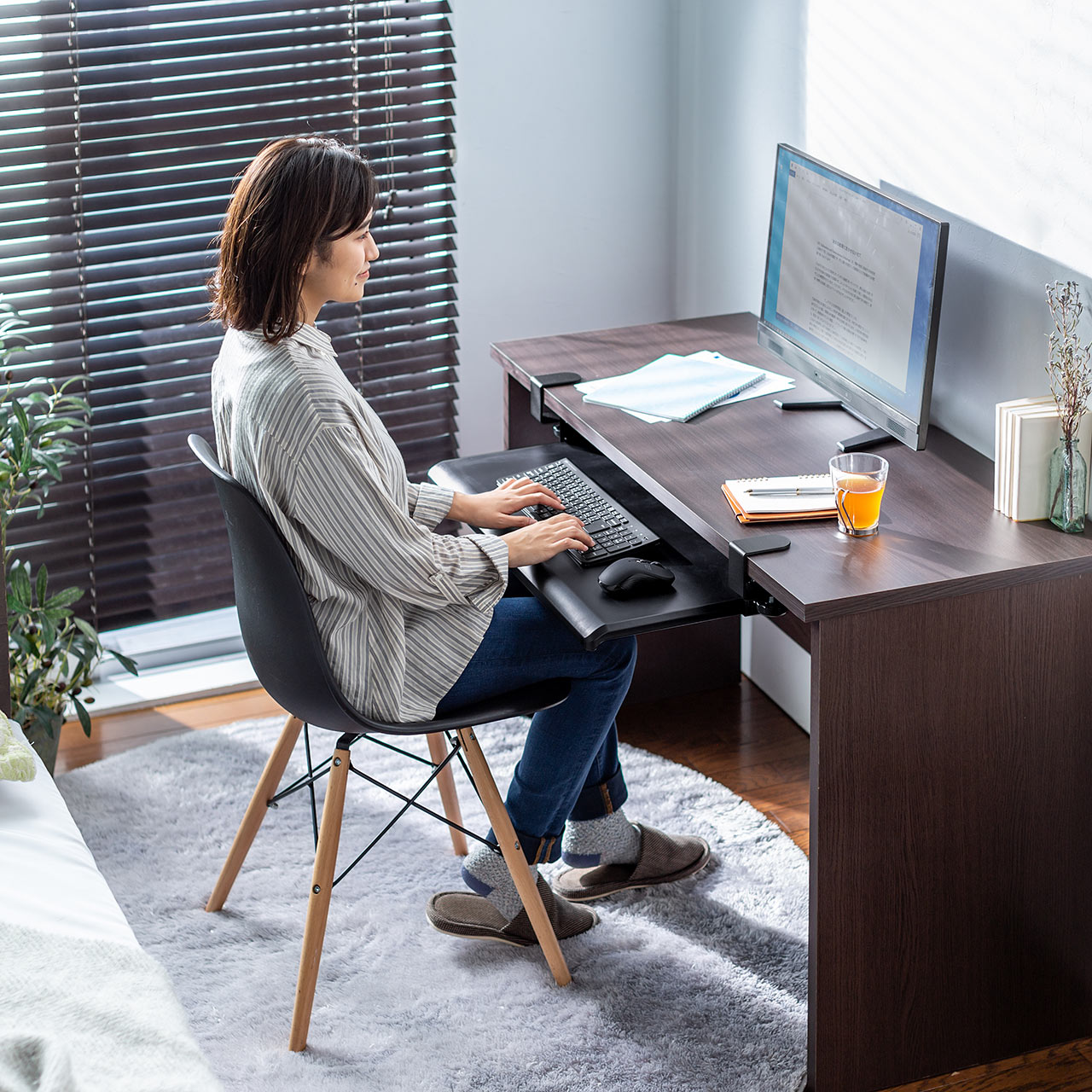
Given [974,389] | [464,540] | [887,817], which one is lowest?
[887,817]

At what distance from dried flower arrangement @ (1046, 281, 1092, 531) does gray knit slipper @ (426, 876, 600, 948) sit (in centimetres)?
94

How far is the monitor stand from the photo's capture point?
216cm

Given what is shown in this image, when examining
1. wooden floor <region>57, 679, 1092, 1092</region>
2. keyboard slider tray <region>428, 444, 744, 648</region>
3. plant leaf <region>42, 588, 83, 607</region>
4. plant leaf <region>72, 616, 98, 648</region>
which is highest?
keyboard slider tray <region>428, 444, 744, 648</region>

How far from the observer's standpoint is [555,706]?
81.0 inches

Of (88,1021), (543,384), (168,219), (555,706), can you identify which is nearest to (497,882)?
(555,706)

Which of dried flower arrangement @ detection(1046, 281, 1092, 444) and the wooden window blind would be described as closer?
dried flower arrangement @ detection(1046, 281, 1092, 444)

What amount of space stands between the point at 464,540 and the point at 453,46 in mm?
1331

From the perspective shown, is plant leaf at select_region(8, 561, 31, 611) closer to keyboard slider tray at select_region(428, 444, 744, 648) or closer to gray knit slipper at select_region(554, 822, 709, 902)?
keyboard slider tray at select_region(428, 444, 744, 648)

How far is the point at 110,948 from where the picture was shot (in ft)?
4.80

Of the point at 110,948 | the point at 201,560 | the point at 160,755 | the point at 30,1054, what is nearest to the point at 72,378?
the point at 201,560

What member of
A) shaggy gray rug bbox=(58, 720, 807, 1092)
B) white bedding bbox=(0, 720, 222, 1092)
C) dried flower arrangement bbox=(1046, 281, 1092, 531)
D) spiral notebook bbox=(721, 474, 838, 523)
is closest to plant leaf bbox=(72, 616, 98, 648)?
shaggy gray rug bbox=(58, 720, 807, 1092)

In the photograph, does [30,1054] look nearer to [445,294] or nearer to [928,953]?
[928,953]

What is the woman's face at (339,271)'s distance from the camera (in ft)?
6.19

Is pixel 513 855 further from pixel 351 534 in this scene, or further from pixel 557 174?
pixel 557 174
